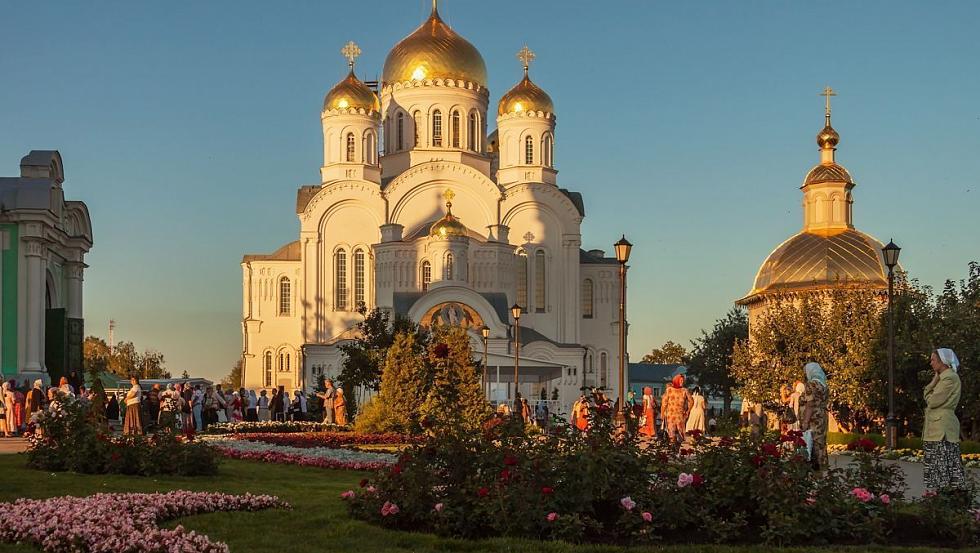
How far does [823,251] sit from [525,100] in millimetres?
17159

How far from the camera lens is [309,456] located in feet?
59.7

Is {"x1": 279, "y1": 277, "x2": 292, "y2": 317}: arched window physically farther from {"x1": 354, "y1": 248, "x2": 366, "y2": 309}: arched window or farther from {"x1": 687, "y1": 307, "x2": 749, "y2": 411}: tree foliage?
{"x1": 687, "y1": 307, "x2": 749, "y2": 411}: tree foliage

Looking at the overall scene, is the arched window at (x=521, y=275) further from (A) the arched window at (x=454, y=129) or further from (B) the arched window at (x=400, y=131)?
(B) the arched window at (x=400, y=131)

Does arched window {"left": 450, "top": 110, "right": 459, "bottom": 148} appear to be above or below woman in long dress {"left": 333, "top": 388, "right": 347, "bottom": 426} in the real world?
above

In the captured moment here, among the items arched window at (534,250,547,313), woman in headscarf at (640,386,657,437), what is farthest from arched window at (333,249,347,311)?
woman in headscarf at (640,386,657,437)

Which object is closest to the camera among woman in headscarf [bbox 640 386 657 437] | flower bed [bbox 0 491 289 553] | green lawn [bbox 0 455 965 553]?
flower bed [bbox 0 491 289 553]

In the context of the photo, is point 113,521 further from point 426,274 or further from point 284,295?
point 284,295

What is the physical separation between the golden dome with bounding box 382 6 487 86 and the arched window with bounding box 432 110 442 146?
166cm

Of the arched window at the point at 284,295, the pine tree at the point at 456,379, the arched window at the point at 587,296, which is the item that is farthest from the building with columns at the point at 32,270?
the arched window at the point at 587,296

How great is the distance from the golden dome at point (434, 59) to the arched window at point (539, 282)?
8.75 m

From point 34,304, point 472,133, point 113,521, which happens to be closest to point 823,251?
point 472,133

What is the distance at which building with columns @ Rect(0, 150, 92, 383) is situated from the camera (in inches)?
1174

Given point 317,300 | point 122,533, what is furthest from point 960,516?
point 317,300

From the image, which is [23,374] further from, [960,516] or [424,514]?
[960,516]
